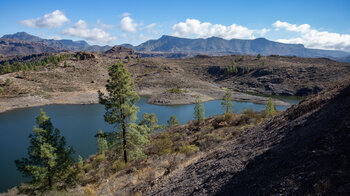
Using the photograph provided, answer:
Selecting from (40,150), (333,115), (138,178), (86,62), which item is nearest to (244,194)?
(333,115)

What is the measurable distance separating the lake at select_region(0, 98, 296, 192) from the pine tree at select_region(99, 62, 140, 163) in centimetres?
2239

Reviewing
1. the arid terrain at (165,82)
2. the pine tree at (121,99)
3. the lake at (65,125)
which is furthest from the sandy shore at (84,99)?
the pine tree at (121,99)

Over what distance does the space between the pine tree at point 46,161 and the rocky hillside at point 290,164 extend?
7850 millimetres

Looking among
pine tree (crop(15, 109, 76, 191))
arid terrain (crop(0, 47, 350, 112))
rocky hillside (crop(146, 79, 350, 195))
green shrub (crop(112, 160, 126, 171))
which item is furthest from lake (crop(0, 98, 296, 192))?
rocky hillside (crop(146, 79, 350, 195))

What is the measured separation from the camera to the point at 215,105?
76500mm

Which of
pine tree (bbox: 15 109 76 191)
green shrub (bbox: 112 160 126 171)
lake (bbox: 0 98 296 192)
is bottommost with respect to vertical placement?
lake (bbox: 0 98 296 192)

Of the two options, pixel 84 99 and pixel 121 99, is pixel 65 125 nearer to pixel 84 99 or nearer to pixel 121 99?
pixel 84 99

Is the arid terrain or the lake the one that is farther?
the arid terrain

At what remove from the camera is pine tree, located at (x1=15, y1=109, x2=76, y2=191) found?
42.1 ft

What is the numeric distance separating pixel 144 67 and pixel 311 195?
143836 millimetres

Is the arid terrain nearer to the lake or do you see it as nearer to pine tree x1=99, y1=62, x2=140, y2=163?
the lake

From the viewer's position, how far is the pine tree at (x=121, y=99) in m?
14.8

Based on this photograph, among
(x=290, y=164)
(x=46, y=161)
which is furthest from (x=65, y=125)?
(x=290, y=164)

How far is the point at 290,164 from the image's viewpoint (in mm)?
5902
